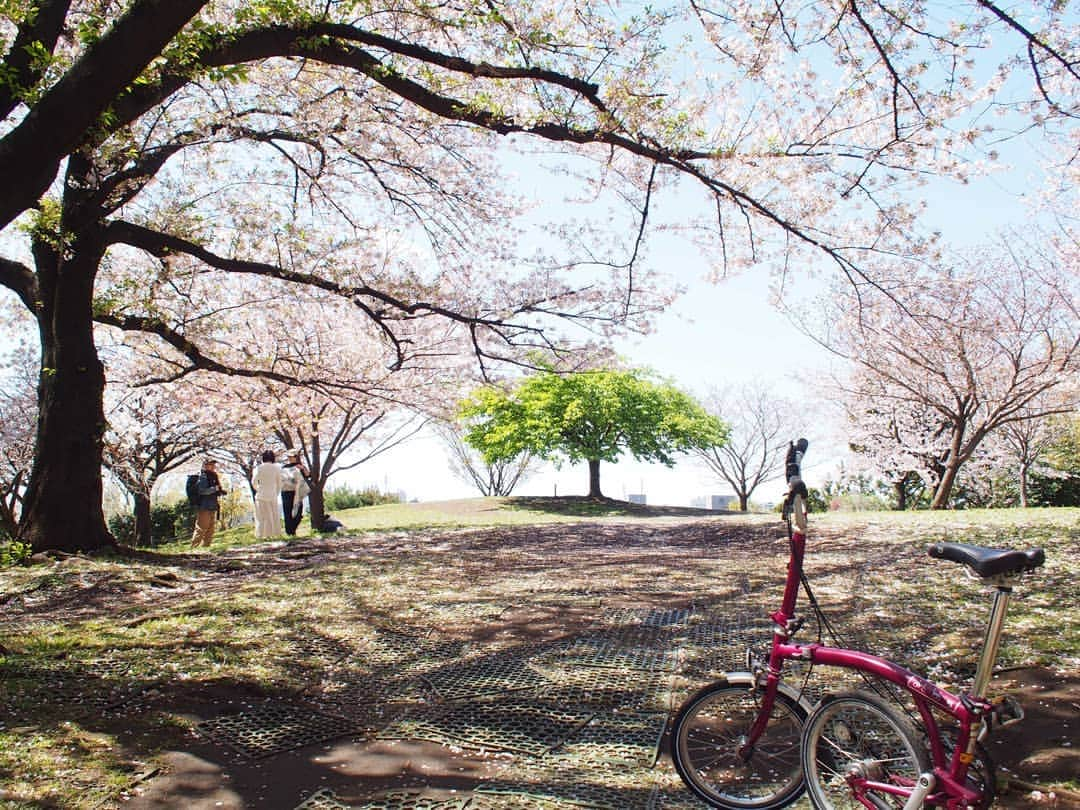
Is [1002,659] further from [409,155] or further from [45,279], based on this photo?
[45,279]

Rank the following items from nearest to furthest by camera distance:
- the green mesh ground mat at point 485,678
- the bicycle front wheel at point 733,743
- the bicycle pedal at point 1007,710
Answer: the bicycle pedal at point 1007,710
the bicycle front wheel at point 733,743
the green mesh ground mat at point 485,678

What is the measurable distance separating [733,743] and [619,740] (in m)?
0.68

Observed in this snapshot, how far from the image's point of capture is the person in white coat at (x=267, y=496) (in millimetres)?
14807

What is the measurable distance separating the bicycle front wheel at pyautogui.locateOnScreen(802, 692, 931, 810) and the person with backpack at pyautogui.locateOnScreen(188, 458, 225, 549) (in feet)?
45.0

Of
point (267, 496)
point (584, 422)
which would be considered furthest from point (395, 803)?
point (584, 422)

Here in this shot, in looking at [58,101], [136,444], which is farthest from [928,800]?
[136,444]

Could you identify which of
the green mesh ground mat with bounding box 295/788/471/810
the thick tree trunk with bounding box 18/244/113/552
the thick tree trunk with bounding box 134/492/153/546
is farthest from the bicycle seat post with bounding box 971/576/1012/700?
the thick tree trunk with bounding box 134/492/153/546

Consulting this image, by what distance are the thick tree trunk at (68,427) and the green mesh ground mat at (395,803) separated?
806 centimetres

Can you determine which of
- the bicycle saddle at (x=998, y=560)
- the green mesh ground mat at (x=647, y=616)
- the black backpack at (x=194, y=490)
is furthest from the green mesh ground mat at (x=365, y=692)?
the black backpack at (x=194, y=490)

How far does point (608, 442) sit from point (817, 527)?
55.7 feet

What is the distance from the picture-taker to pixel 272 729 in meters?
3.90

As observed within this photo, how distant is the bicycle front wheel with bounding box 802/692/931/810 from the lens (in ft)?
8.36

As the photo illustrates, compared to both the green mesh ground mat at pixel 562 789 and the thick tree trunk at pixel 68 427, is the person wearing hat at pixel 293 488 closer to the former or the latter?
the thick tree trunk at pixel 68 427

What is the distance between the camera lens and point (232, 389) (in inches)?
679
